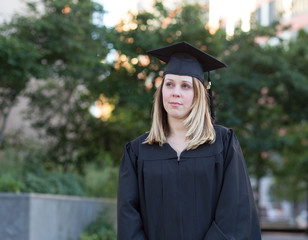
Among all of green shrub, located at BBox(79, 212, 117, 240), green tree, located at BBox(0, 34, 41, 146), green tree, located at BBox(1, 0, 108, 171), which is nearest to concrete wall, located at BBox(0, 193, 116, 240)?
green shrub, located at BBox(79, 212, 117, 240)

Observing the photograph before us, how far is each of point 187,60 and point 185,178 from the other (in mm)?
821

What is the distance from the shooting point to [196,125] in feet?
10.0

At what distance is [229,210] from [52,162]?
9.24m

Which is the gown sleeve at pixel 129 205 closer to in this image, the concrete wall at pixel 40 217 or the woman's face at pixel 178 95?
the woman's face at pixel 178 95

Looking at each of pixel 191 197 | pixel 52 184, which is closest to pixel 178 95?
pixel 191 197

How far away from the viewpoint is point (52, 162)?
11.7 meters

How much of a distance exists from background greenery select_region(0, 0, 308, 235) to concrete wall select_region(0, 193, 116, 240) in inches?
21.0

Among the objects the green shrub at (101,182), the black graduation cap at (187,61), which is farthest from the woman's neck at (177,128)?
the green shrub at (101,182)

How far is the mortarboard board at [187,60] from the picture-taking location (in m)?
3.20

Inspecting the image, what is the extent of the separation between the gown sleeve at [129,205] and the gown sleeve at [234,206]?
0.44 m

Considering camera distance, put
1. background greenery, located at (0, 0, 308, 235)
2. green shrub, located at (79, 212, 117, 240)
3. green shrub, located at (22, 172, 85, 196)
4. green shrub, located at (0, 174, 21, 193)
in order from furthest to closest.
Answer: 1. background greenery, located at (0, 0, 308, 235)
2. green shrub, located at (79, 212, 117, 240)
3. green shrub, located at (22, 172, 85, 196)
4. green shrub, located at (0, 174, 21, 193)

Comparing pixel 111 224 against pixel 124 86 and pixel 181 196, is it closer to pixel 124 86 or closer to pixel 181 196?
pixel 124 86

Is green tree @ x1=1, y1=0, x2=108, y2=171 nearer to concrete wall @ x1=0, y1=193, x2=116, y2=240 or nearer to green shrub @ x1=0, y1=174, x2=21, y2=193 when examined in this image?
green shrub @ x1=0, y1=174, x2=21, y2=193

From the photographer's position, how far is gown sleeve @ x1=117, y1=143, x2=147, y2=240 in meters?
2.98
